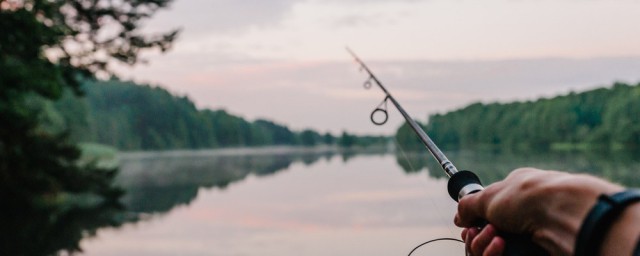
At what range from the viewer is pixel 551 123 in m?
106

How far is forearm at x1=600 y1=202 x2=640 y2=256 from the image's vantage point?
819mm

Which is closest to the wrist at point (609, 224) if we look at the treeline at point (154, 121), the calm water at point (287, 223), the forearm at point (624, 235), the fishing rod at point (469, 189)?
the forearm at point (624, 235)

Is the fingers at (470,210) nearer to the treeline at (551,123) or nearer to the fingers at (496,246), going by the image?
the fingers at (496,246)

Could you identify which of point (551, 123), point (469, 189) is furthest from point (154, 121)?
point (469, 189)

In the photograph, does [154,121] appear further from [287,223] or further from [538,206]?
[538,206]

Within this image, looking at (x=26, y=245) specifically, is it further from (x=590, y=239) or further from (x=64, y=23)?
(x=590, y=239)

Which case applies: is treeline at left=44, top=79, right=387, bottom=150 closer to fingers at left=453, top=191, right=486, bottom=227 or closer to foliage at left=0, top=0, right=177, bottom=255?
foliage at left=0, top=0, right=177, bottom=255

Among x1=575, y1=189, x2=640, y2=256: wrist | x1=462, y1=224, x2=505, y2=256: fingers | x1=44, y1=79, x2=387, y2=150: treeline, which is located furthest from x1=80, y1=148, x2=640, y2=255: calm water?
x1=44, y1=79, x2=387, y2=150: treeline

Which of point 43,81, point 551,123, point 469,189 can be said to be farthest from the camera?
point 551,123

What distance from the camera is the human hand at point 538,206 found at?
932 millimetres

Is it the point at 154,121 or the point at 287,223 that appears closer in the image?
the point at 287,223

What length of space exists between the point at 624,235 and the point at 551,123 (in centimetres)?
11025

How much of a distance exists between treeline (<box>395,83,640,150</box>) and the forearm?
3494 inches

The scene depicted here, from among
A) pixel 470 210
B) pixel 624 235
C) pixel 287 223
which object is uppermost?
pixel 287 223
